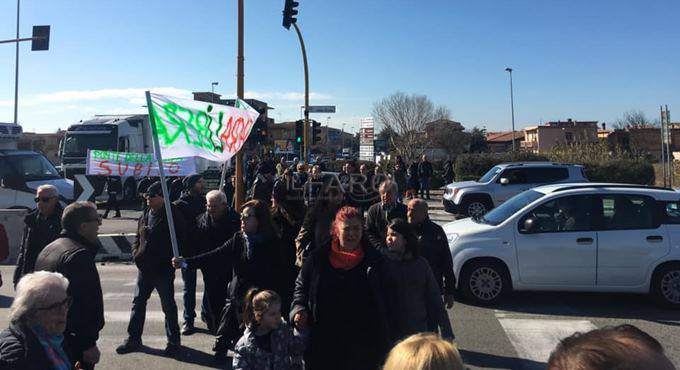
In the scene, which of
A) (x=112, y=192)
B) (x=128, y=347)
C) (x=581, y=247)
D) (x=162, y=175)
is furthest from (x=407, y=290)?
(x=112, y=192)

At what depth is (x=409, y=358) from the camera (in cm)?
176

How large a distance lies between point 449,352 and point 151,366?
4.40 metres

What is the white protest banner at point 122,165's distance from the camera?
15.9m

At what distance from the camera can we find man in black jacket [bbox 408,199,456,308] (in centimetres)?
527

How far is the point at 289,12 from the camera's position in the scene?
53.7 ft

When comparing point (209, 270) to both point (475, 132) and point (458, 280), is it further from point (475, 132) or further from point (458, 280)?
point (475, 132)

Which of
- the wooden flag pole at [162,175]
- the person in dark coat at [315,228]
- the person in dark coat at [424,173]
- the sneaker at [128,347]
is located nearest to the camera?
the wooden flag pole at [162,175]

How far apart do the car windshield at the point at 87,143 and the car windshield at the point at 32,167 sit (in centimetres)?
494

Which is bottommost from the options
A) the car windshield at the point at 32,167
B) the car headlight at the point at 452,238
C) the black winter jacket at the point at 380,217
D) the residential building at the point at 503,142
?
the car headlight at the point at 452,238

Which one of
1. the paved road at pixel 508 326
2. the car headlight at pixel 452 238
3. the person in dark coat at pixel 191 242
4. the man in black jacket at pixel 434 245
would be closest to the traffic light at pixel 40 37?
the paved road at pixel 508 326

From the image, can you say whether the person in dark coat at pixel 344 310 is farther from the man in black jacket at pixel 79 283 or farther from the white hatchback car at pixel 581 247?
the white hatchback car at pixel 581 247

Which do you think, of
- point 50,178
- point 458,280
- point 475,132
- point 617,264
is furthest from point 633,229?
point 475,132

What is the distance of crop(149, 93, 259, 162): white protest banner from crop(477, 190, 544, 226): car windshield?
3826 mm

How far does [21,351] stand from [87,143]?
21.0 metres
